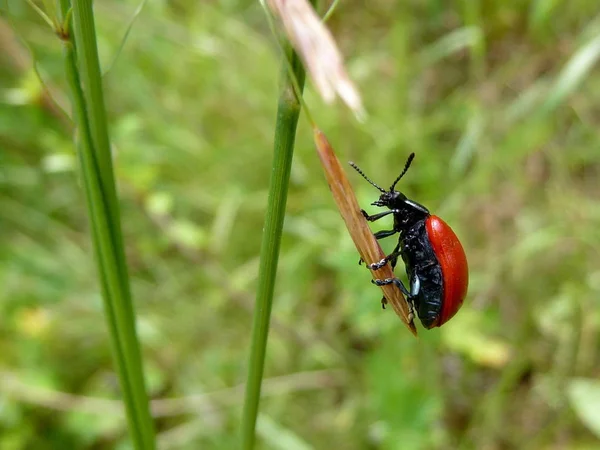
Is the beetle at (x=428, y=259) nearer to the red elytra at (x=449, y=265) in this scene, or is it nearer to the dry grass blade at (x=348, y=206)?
the red elytra at (x=449, y=265)

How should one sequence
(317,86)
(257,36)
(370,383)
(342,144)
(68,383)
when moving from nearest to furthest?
(317,86)
(370,383)
(68,383)
(342,144)
(257,36)

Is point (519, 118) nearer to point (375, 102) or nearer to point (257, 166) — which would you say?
point (375, 102)

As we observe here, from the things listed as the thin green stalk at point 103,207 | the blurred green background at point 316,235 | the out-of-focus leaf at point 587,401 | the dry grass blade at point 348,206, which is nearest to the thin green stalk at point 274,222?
the dry grass blade at point 348,206

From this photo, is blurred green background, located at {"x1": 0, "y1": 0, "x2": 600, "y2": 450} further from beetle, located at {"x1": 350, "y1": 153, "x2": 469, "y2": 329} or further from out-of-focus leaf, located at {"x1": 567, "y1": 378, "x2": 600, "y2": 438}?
beetle, located at {"x1": 350, "y1": 153, "x2": 469, "y2": 329}

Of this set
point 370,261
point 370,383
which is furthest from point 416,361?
point 370,261

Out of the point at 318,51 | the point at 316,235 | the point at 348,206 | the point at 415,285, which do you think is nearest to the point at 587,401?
the point at 415,285

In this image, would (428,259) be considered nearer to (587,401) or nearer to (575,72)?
(587,401)

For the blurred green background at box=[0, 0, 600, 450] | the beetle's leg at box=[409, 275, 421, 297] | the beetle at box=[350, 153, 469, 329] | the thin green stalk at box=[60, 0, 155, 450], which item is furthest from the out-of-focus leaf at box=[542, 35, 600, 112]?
the thin green stalk at box=[60, 0, 155, 450]
